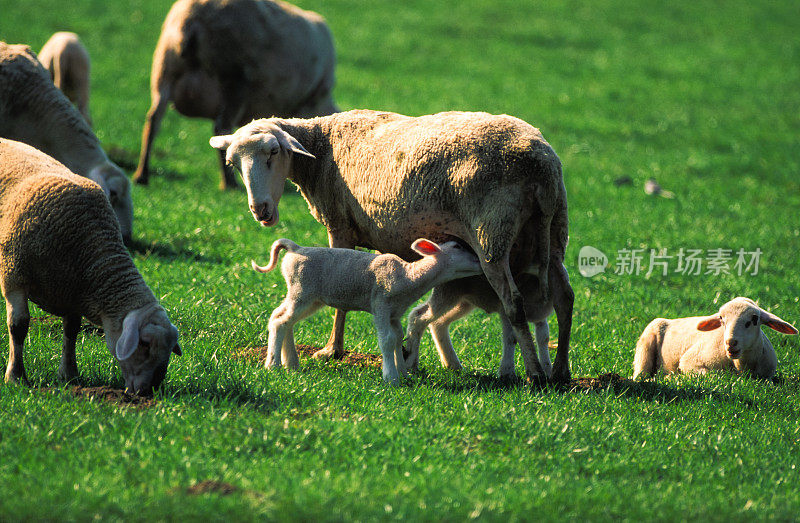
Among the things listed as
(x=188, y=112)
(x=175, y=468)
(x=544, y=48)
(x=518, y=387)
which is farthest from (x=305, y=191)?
(x=544, y=48)

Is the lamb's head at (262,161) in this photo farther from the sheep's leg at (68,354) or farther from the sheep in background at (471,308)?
the sheep's leg at (68,354)

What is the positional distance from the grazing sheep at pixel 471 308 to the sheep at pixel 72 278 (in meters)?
1.85

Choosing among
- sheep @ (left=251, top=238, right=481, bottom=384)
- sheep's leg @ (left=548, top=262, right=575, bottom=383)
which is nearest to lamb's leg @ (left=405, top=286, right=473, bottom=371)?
sheep @ (left=251, top=238, right=481, bottom=384)

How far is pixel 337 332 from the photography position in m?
7.15

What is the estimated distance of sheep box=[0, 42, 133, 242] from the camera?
29.0 feet

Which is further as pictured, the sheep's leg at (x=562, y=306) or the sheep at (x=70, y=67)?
the sheep at (x=70, y=67)

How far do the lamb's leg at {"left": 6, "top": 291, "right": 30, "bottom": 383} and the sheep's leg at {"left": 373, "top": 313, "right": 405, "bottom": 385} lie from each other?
2.20 metres

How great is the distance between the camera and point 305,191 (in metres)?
7.39

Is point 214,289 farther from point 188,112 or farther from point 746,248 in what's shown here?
point 746,248

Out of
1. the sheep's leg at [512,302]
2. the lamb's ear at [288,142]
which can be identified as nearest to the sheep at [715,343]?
the sheep's leg at [512,302]

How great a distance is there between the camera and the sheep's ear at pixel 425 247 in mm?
6211

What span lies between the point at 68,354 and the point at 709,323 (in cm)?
489

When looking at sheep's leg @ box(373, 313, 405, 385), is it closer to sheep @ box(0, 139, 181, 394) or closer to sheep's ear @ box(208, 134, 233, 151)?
sheep @ box(0, 139, 181, 394)

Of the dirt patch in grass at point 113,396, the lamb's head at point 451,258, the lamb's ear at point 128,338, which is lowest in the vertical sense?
the dirt patch in grass at point 113,396
